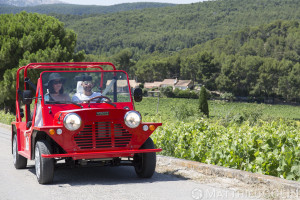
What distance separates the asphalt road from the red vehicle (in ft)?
0.97

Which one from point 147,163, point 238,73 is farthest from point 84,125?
point 238,73

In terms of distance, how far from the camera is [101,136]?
7.10m

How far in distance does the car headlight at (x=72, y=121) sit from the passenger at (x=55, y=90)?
1.16m

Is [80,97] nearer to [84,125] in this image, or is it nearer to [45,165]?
[84,125]

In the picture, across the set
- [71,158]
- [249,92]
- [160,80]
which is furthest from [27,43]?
[160,80]

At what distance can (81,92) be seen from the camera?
823cm

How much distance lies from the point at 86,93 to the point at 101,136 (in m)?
1.41

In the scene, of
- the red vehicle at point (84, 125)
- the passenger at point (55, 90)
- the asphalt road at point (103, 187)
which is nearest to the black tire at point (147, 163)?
the red vehicle at point (84, 125)

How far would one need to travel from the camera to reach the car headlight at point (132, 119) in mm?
7156

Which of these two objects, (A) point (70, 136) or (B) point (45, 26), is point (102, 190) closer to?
(A) point (70, 136)

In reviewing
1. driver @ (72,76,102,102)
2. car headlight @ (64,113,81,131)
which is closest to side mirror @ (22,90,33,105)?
driver @ (72,76,102,102)

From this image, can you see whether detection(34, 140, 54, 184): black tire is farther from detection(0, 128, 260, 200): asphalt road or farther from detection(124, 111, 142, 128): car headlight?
detection(124, 111, 142, 128): car headlight

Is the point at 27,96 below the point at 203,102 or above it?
above

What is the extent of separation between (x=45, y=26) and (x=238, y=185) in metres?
29.1
